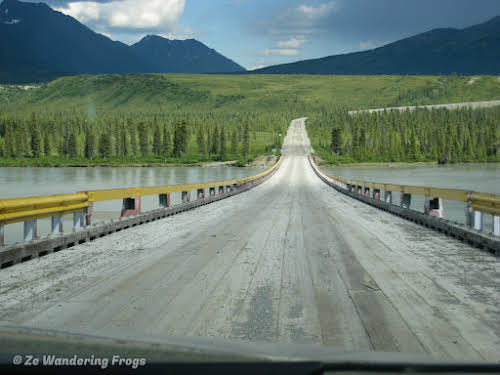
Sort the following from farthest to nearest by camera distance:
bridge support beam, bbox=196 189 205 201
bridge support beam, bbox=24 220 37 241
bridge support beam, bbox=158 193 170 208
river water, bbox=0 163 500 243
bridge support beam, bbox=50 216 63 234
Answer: river water, bbox=0 163 500 243 < bridge support beam, bbox=196 189 205 201 < bridge support beam, bbox=158 193 170 208 < bridge support beam, bbox=50 216 63 234 < bridge support beam, bbox=24 220 37 241

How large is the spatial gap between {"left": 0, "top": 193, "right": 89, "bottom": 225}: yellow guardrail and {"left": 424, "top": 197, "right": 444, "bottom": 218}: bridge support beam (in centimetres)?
1005

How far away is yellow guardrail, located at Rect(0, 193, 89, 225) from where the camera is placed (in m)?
9.49

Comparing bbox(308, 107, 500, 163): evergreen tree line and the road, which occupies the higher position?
bbox(308, 107, 500, 163): evergreen tree line

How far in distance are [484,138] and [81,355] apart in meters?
185

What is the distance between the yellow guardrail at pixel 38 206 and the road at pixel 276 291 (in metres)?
1.02

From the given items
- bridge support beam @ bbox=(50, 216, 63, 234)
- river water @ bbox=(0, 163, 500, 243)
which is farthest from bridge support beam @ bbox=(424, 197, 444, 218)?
river water @ bbox=(0, 163, 500, 243)

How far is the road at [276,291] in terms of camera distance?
4.89 metres

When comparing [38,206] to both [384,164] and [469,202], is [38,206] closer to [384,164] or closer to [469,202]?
[469,202]

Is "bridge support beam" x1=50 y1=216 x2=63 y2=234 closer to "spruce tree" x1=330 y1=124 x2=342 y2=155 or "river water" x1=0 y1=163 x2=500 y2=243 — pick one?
"river water" x1=0 y1=163 x2=500 y2=243

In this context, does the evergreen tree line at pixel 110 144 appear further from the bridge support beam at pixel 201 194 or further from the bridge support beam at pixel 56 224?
the bridge support beam at pixel 56 224

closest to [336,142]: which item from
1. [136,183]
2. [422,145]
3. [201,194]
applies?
[422,145]

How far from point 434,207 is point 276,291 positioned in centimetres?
1128

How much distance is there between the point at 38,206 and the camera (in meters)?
10.6

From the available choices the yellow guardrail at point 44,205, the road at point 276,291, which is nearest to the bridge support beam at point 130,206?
the yellow guardrail at point 44,205
